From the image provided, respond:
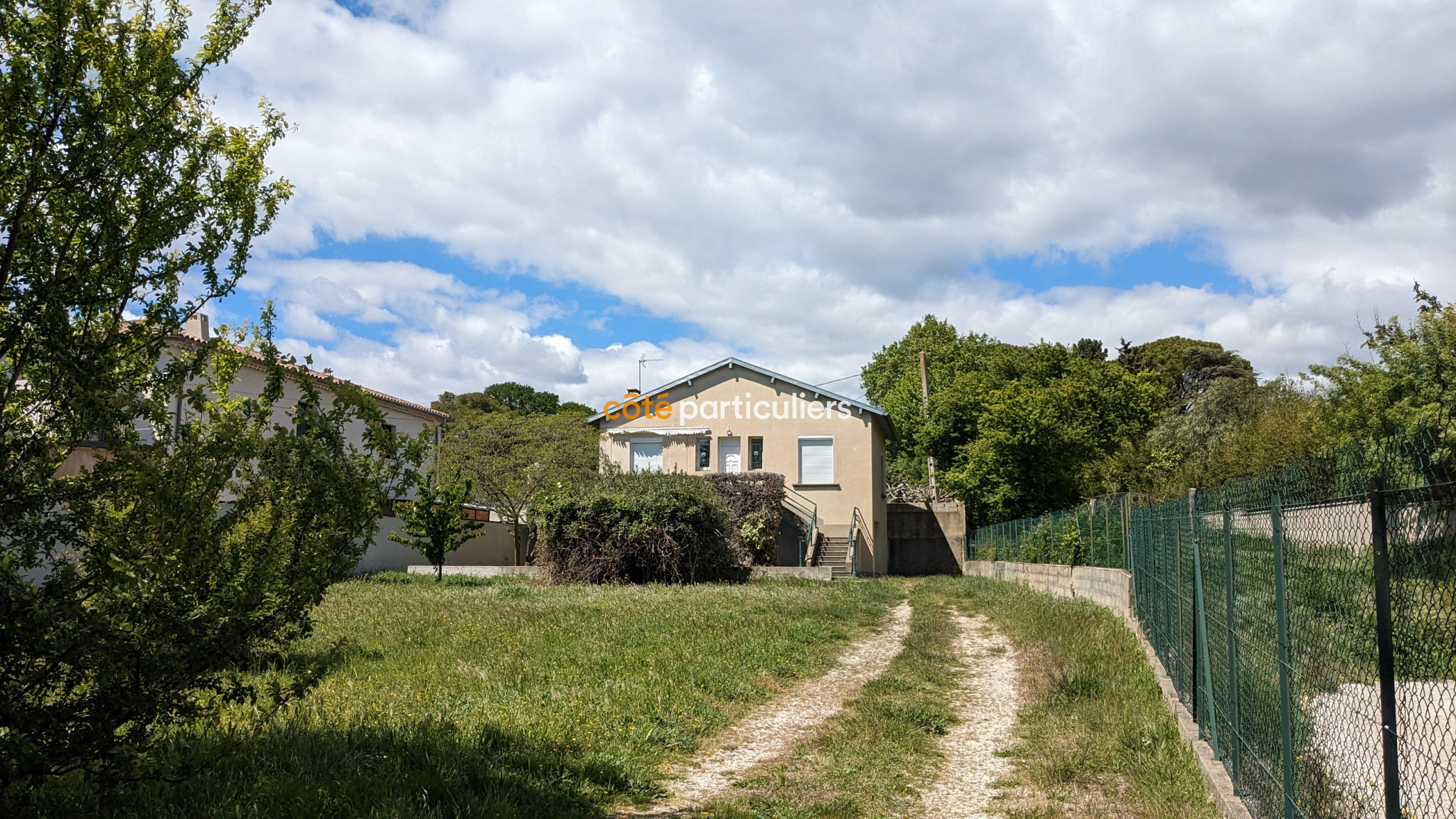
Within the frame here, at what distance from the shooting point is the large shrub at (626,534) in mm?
23094

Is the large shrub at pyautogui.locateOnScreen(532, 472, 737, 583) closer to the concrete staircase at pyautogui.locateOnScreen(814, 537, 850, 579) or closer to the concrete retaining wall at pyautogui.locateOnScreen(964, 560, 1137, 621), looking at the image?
the concrete staircase at pyautogui.locateOnScreen(814, 537, 850, 579)

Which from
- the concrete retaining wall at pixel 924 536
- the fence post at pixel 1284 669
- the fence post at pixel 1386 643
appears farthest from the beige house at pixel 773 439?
the fence post at pixel 1386 643

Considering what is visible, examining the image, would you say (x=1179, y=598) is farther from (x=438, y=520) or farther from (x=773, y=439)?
(x=773, y=439)

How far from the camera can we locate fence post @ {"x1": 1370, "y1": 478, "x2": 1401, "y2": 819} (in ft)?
9.33

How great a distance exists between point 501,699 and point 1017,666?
614 cm

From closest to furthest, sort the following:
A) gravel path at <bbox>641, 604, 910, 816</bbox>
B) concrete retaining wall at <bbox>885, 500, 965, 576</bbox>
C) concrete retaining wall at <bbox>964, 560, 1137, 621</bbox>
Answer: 1. gravel path at <bbox>641, 604, 910, 816</bbox>
2. concrete retaining wall at <bbox>964, 560, 1137, 621</bbox>
3. concrete retaining wall at <bbox>885, 500, 965, 576</bbox>

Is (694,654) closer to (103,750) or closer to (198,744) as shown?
(198,744)

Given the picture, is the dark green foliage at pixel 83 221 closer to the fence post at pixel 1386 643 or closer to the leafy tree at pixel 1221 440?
the fence post at pixel 1386 643

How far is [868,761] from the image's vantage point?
6.73 metres

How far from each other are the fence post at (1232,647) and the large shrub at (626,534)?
18253mm

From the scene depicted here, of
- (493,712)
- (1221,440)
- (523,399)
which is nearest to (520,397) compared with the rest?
(523,399)

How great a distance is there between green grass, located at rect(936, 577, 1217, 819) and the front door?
19.7 meters

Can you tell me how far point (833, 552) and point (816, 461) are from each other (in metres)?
3.24

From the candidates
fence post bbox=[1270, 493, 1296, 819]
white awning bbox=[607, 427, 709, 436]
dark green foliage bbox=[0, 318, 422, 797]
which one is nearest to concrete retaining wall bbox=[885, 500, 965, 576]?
white awning bbox=[607, 427, 709, 436]
